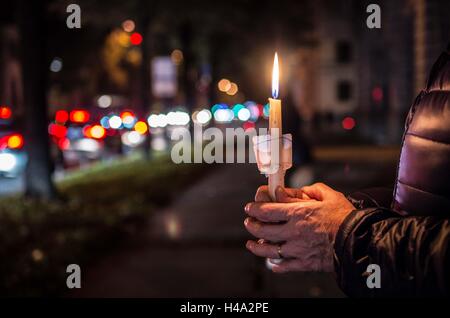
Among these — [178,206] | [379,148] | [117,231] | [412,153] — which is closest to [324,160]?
[379,148]

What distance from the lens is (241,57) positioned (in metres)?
38.5

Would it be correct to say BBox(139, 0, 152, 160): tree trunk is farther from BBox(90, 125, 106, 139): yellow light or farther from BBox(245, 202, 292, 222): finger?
BBox(245, 202, 292, 222): finger

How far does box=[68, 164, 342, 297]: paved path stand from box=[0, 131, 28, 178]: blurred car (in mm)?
7198

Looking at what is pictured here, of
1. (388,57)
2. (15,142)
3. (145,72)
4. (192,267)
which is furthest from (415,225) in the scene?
(388,57)

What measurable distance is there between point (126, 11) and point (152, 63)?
5.64 meters

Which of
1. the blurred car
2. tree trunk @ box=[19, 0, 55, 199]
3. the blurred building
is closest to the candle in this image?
the blurred building

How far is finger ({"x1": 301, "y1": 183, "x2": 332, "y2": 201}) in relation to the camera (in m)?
1.98

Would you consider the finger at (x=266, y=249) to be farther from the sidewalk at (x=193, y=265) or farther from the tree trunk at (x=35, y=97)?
the tree trunk at (x=35, y=97)

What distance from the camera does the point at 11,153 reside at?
60.3ft

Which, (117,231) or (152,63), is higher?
(152,63)

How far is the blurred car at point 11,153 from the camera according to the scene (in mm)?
18125

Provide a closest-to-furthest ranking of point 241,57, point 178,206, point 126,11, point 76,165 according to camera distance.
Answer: point 178,206, point 126,11, point 76,165, point 241,57

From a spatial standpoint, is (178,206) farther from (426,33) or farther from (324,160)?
(324,160)

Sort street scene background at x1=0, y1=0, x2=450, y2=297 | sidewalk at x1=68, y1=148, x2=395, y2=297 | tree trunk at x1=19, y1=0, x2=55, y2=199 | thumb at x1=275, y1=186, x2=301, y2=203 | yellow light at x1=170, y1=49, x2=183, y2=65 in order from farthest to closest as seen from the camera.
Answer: yellow light at x1=170, y1=49, x2=183, y2=65 → tree trunk at x1=19, y1=0, x2=55, y2=199 → street scene background at x1=0, y1=0, x2=450, y2=297 → sidewalk at x1=68, y1=148, x2=395, y2=297 → thumb at x1=275, y1=186, x2=301, y2=203
